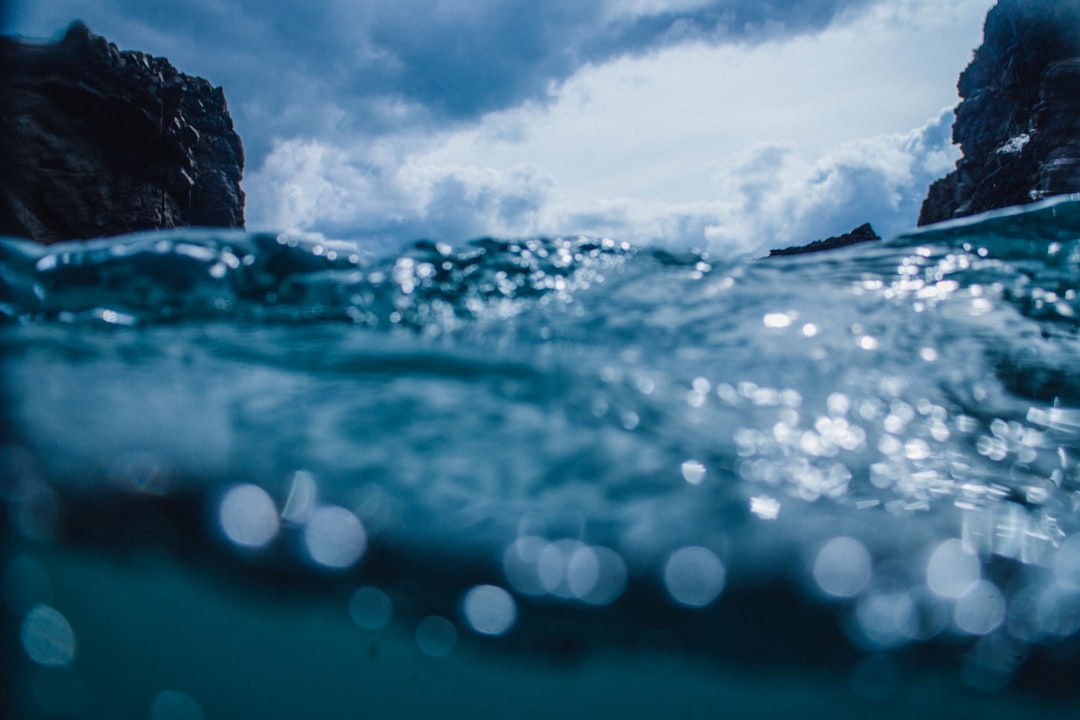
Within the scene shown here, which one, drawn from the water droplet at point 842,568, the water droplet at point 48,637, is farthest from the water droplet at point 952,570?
the water droplet at point 48,637

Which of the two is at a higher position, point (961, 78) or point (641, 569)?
point (961, 78)

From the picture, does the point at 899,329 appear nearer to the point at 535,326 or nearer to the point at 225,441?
the point at 535,326

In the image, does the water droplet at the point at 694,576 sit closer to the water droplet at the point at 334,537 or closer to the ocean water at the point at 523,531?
the ocean water at the point at 523,531

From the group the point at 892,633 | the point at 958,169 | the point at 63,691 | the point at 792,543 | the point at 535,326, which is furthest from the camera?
Result: the point at 958,169

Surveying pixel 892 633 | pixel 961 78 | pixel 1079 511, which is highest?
pixel 961 78

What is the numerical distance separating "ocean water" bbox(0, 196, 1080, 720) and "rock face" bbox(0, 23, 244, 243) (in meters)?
23.6

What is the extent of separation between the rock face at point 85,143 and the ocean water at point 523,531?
23.6 meters

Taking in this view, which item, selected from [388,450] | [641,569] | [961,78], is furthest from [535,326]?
[961,78]

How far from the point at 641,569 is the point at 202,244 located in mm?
4346

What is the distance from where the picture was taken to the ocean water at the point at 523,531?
269cm

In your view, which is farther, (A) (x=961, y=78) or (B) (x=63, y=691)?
(A) (x=961, y=78)

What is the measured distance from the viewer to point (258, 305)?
4.66 metres

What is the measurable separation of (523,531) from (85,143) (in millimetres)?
31428

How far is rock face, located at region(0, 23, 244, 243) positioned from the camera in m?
22.4
